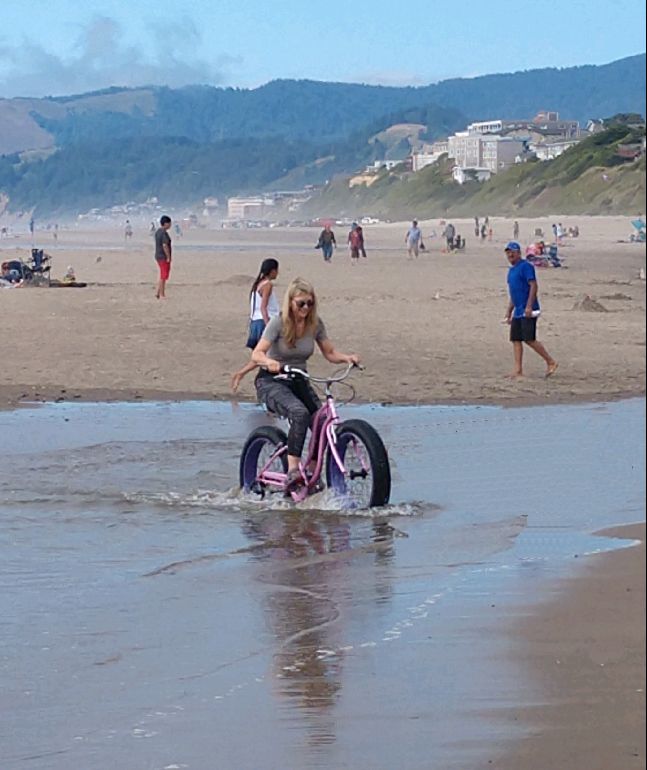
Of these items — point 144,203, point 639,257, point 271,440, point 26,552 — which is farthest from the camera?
point 144,203

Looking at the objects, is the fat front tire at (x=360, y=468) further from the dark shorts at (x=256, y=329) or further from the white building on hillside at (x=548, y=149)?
the white building on hillside at (x=548, y=149)

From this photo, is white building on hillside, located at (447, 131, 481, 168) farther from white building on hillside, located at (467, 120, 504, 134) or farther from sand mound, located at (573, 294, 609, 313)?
sand mound, located at (573, 294, 609, 313)

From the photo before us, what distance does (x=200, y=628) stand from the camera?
5398 mm

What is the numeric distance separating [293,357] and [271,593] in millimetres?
2105

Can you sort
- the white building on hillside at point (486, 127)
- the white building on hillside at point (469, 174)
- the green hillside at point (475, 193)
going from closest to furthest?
the green hillside at point (475, 193)
the white building on hillside at point (486, 127)
the white building on hillside at point (469, 174)

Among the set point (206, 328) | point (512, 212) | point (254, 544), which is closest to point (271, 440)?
point (254, 544)

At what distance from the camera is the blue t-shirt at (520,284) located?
1317 centimetres

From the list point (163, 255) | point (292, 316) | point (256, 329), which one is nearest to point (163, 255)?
point (163, 255)

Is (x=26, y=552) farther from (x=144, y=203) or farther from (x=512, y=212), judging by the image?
(x=512, y=212)

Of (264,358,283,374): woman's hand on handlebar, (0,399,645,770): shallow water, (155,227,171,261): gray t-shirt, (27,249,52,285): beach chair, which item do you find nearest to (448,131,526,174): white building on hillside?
(27,249,52,285): beach chair

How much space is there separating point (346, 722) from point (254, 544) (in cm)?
306

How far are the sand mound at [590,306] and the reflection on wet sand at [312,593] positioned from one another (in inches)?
533

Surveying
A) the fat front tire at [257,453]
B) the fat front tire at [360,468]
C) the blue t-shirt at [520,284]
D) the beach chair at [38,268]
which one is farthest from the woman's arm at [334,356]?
the beach chair at [38,268]

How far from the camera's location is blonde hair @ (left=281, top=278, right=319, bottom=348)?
7.71 meters
